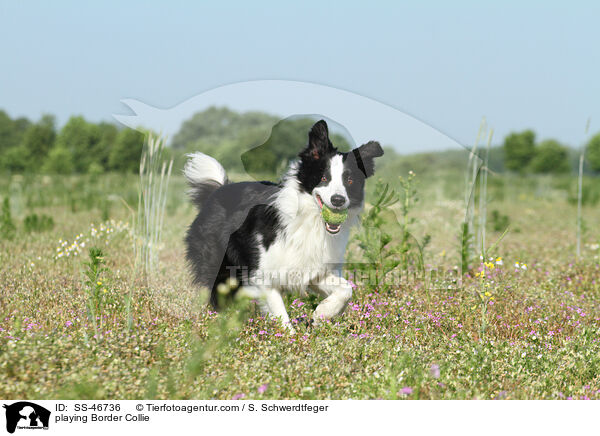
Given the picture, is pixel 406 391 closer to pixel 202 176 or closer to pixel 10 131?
pixel 202 176

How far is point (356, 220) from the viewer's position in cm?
484

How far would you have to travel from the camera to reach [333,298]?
15.8 ft

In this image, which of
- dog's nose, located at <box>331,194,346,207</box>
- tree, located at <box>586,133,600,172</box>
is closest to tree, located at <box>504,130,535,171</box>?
tree, located at <box>586,133,600,172</box>

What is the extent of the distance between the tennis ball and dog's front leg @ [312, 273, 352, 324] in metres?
0.62

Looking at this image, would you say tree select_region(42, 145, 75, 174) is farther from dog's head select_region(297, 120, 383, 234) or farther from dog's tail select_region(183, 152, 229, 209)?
dog's head select_region(297, 120, 383, 234)

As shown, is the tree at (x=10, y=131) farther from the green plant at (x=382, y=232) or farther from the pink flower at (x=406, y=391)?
the pink flower at (x=406, y=391)

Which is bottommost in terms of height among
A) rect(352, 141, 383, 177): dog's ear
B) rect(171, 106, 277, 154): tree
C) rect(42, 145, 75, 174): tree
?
rect(352, 141, 383, 177): dog's ear

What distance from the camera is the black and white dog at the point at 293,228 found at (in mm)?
4371
